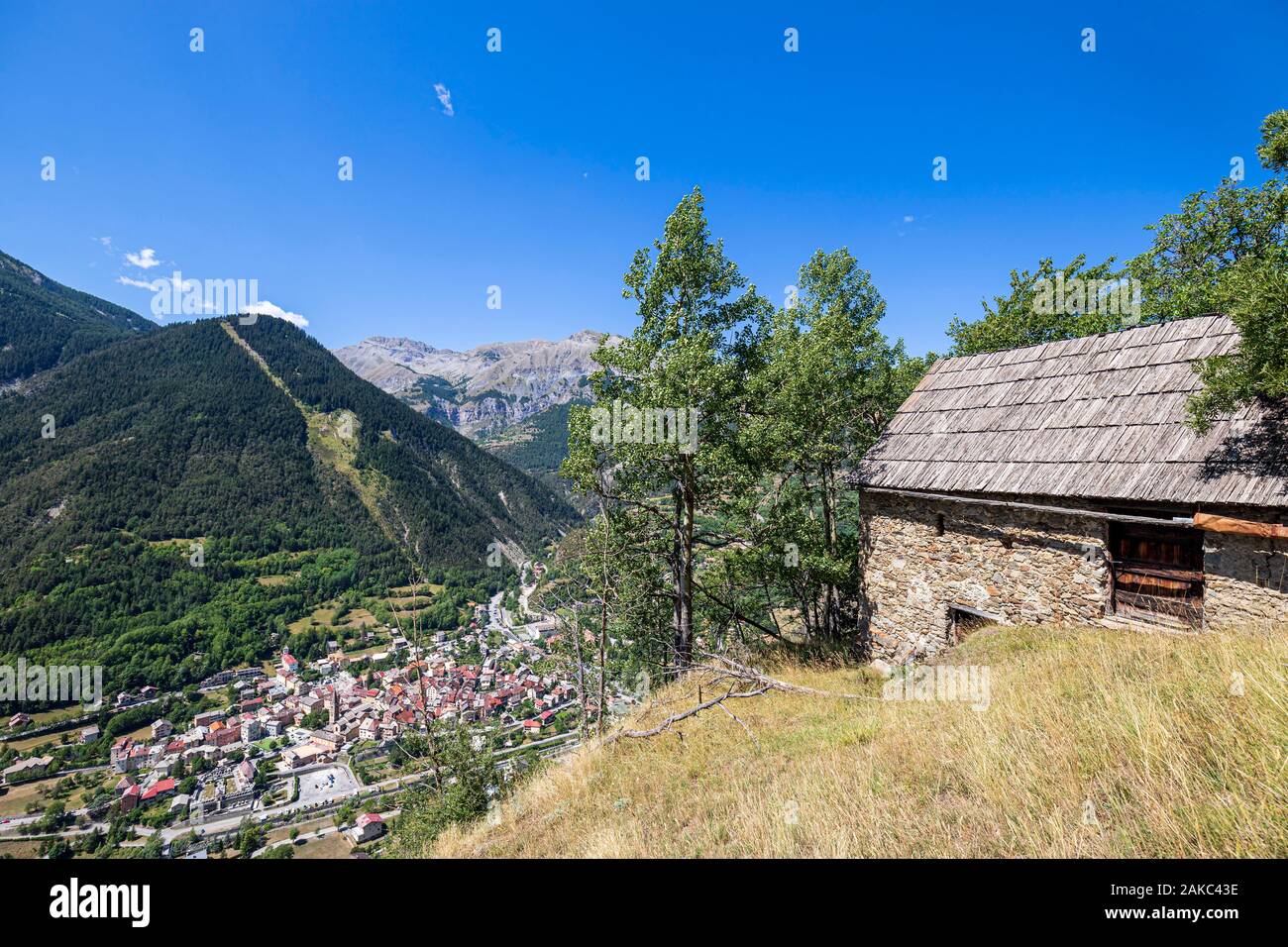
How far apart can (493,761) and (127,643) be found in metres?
93.4

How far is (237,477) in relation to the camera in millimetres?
123562

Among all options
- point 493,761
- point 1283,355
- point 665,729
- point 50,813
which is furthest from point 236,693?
point 1283,355

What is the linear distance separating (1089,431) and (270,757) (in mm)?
65191

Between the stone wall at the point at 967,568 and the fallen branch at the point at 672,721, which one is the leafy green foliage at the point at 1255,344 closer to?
the stone wall at the point at 967,568

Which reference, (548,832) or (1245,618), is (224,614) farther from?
(1245,618)

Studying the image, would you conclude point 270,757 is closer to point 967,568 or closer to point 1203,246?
point 967,568

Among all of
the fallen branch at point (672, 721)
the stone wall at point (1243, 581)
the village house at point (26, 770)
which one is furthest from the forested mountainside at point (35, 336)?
the stone wall at point (1243, 581)

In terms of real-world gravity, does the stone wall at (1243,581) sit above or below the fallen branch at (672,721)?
above

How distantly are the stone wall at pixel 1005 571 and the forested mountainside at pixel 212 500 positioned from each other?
5295cm

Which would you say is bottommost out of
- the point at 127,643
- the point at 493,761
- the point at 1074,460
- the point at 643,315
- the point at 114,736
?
the point at 114,736

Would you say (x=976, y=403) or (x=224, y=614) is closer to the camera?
(x=976, y=403)

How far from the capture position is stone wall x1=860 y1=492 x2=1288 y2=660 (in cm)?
819

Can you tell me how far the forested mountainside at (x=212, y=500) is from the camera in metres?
78.4

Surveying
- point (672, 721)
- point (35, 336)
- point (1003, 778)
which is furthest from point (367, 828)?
point (35, 336)
